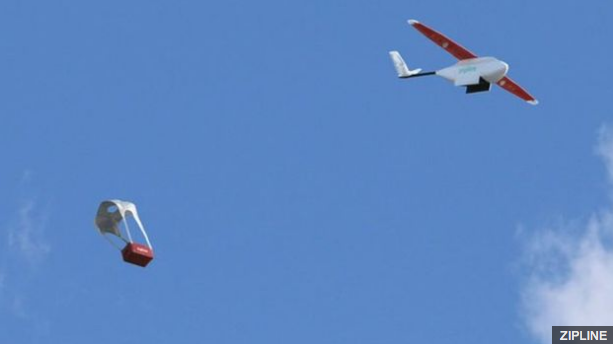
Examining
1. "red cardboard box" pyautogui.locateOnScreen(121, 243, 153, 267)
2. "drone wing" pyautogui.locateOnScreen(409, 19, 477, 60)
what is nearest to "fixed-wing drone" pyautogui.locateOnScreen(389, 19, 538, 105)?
"drone wing" pyautogui.locateOnScreen(409, 19, 477, 60)

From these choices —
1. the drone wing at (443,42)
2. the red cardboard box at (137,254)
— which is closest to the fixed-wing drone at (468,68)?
the drone wing at (443,42)

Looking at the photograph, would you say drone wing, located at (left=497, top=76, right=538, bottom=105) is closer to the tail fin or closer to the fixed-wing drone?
the fixed-wing drone

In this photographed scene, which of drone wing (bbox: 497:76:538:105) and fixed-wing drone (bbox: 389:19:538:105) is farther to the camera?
drone wing (bbox: 497:76:538:105)

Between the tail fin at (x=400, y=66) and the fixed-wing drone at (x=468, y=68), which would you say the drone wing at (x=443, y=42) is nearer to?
the fixed-wing drone at (x=468, y=68)

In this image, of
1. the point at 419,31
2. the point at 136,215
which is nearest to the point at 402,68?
the point at 419,31

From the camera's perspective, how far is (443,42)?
178m

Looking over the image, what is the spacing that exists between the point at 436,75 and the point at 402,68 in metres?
10.4

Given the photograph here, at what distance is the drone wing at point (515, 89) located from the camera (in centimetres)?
18575

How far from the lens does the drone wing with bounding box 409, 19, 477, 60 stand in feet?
577

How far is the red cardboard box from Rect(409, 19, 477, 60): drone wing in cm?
3898

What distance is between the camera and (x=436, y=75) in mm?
177375

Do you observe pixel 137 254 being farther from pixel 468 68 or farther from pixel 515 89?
pixel 515 89

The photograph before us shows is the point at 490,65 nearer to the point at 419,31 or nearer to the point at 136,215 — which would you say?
the point at 419,31

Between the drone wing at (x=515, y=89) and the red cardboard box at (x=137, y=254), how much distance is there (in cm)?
4737
